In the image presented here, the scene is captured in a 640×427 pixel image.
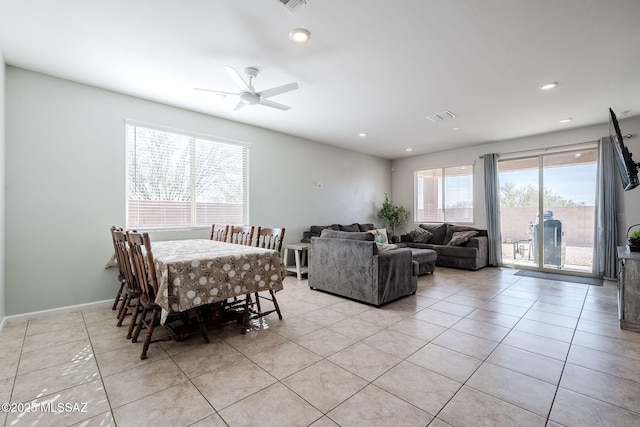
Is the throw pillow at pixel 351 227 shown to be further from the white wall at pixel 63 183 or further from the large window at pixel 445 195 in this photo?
the white wall at pixel 63 183

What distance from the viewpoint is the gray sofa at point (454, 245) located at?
564cm

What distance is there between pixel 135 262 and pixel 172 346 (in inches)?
30.9

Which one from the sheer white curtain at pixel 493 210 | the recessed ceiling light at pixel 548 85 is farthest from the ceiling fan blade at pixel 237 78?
the sheer white curtain at pixel 493 210

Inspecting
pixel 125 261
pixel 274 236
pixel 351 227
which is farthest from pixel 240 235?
pixel 351 227

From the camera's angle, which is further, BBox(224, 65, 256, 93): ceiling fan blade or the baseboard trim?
the baseboard trim

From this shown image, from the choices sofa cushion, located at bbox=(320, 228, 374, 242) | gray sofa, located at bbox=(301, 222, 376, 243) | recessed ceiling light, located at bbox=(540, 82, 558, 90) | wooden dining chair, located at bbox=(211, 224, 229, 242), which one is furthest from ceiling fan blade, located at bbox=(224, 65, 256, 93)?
recessed ceiling light, located at bbox=(540, 82, 558, 90)

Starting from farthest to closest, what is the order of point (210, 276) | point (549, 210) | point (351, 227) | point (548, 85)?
point (351, 227), point (549, 210), point (548, 85), point (210, 276)

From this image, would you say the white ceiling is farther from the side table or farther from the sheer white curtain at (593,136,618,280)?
the side table

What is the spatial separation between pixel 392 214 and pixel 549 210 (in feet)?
10.6

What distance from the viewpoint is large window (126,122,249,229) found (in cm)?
377

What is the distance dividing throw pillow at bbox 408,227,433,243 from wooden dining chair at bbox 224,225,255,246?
451cm

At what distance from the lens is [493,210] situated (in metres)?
6.02

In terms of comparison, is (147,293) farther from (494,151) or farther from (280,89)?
(494,151)

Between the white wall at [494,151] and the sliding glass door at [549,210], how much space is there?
284 millimetres
